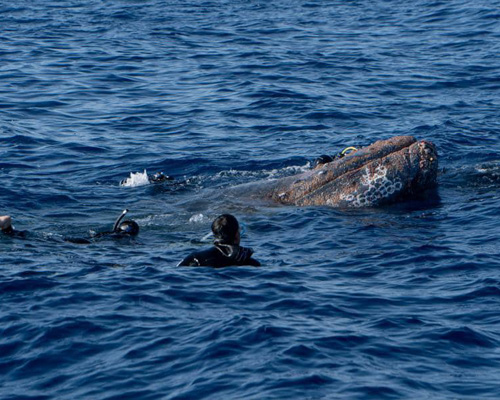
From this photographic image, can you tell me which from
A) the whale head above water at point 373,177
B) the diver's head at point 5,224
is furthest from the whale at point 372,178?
the diver's head at point 5,224

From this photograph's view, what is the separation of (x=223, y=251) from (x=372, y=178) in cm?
499

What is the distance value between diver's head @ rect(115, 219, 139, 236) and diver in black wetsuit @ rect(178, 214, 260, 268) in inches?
90.8


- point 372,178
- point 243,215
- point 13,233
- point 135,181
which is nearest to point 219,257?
point 243,215

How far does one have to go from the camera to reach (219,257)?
13.9 m

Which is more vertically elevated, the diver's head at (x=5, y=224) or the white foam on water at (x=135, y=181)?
the diver's head at (x=5, y=224)

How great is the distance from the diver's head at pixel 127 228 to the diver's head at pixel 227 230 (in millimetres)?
2712

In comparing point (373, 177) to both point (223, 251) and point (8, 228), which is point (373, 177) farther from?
point (8, 228)

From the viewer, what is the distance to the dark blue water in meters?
10.3

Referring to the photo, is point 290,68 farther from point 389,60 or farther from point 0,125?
point 0,125

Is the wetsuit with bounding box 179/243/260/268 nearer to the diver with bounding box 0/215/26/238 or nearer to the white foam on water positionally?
the diver with bounding box 0/215/26/238

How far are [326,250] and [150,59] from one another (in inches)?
779

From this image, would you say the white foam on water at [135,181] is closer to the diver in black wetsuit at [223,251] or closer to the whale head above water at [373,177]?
the whale head above water at [373,177]

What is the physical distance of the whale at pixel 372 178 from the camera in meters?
17.7

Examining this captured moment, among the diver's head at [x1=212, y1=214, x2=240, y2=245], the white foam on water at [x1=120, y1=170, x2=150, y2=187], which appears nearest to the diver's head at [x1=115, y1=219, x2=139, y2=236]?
the diver's head at [x1=212, y1=214, x2=240, y2=245]
